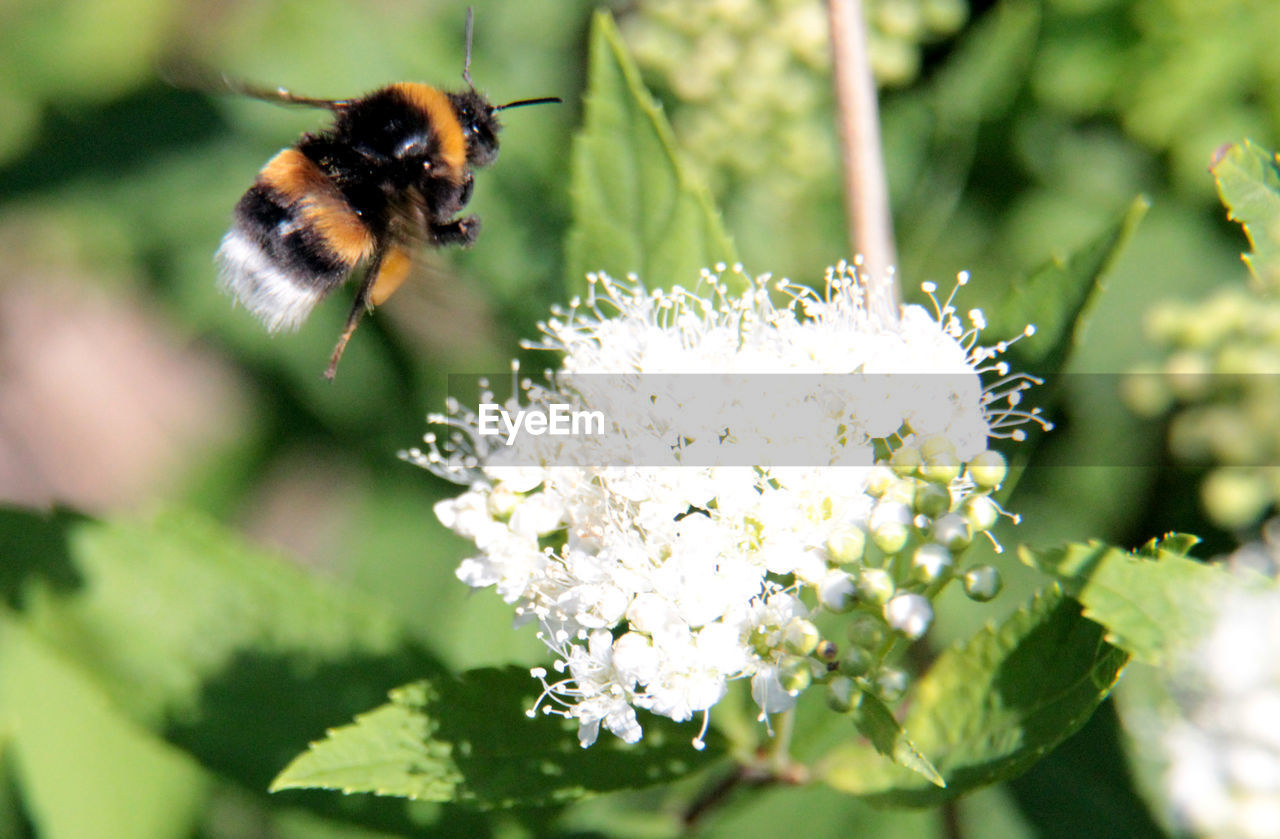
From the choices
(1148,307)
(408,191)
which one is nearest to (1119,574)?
(408,191)

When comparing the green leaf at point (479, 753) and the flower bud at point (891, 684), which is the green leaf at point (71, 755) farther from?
the flower bud at point (891, 684)

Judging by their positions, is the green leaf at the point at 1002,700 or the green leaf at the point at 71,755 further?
the green leaf at the point at 71,755

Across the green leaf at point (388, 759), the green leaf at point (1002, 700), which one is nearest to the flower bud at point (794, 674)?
the green leaf at point (1002, 700)

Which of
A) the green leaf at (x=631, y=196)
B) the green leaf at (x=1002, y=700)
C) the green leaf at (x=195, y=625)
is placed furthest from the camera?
the green leaf at (x=195, y=625)

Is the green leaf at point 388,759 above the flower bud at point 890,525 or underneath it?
underneath

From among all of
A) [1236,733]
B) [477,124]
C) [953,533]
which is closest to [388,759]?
[953,533]

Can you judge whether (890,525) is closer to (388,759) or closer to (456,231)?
(388,759)

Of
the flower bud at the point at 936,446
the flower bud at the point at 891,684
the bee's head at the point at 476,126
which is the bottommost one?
the flower bud at the point at 891,684

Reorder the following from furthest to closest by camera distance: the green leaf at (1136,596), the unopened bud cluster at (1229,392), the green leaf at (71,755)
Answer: the green leaf at (71,755)
the unopened bud cluster at (1229,392)
the green leaf at (1136,596)
